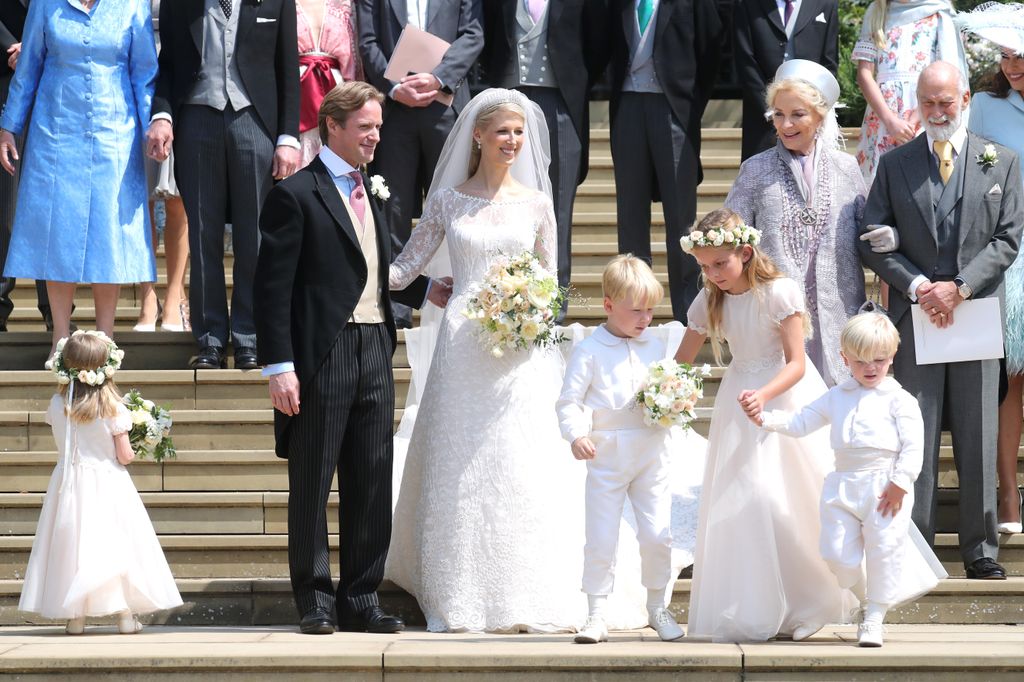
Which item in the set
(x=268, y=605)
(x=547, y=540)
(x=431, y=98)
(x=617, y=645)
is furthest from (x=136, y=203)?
(x=617, y=645)

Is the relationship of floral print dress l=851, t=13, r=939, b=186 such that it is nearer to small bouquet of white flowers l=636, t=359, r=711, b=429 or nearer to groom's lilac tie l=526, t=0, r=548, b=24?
groom's lilac tie l=526, t=0, r=548, b=24

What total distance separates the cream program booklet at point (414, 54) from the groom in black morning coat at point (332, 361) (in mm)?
2097

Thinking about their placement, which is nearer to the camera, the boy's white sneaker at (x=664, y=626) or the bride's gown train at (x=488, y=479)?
the boy's white sneaker at (x=664, y=626)

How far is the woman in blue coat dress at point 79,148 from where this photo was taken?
26.9 feet

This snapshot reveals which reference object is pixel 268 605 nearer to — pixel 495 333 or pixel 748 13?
pixel 495 333

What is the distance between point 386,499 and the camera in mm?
6488

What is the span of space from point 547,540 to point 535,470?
11.8 inches

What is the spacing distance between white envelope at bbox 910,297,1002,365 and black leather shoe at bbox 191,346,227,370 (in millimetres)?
3515

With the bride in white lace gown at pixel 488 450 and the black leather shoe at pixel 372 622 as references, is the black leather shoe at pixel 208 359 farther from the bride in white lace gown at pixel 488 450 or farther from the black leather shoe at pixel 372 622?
the black leather shoe at pixel 372 622

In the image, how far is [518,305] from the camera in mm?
6406

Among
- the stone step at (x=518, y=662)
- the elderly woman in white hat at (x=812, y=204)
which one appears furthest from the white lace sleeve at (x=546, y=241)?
the stone step at (x=518, y=662)

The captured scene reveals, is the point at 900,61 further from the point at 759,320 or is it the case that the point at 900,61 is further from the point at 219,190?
the point at 219,190

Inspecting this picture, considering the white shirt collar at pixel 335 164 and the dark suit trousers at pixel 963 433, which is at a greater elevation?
the white shirt collar at pixel 335 164

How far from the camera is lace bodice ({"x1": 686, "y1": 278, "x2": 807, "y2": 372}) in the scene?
20.0ft
